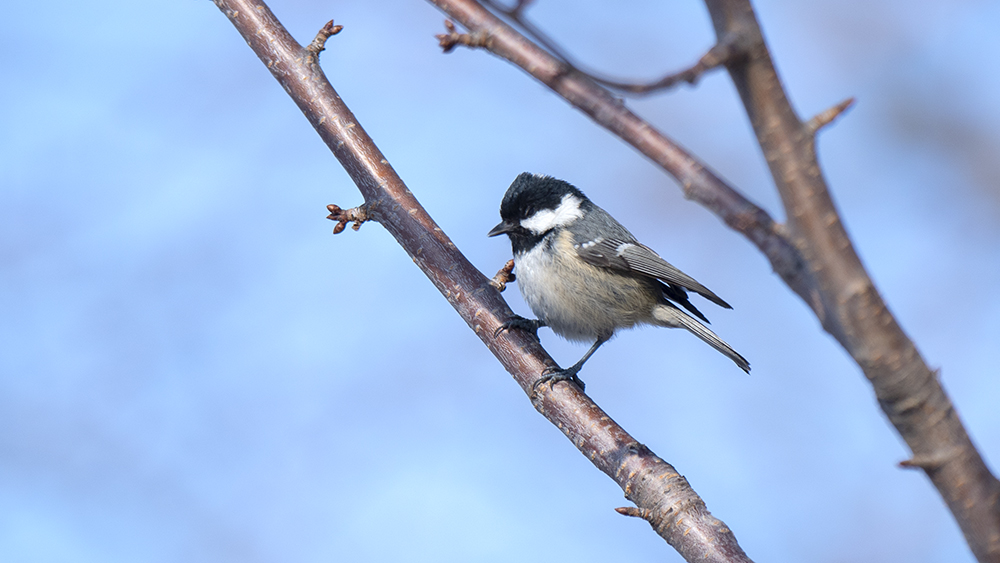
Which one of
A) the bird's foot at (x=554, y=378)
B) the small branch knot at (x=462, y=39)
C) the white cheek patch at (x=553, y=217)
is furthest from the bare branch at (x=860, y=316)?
the white cheek patch at (x=553, y=217)

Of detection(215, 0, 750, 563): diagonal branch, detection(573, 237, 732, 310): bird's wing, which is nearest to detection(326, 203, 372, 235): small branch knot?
detection(215, 0, 750, 563): diagonal branch

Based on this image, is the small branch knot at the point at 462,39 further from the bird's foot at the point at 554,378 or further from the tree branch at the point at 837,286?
the bird's foot at the point at 554,378

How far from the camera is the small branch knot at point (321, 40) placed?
286cm

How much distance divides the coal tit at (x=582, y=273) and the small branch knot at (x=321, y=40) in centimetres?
122

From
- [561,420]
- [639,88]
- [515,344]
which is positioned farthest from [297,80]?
[639,88]

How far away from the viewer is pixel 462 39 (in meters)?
1.32

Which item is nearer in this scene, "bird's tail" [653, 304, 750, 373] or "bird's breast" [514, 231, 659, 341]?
A: "bird's tail" [653, 304, 750, 373]

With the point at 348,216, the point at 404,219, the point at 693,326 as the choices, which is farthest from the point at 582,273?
the point at 348,216

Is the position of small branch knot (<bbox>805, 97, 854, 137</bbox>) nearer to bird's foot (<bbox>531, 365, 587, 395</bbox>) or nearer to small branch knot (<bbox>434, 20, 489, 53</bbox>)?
small branch knot (<bbox>434, 20, 489, 53</bbox>)

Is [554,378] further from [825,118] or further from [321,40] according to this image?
[825,118]

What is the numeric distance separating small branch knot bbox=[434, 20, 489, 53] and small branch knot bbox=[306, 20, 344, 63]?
1591 mm

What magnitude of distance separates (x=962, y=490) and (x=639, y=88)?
73cm

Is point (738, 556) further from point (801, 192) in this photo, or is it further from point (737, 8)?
point (737, 8)

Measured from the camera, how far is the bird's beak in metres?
3.76
